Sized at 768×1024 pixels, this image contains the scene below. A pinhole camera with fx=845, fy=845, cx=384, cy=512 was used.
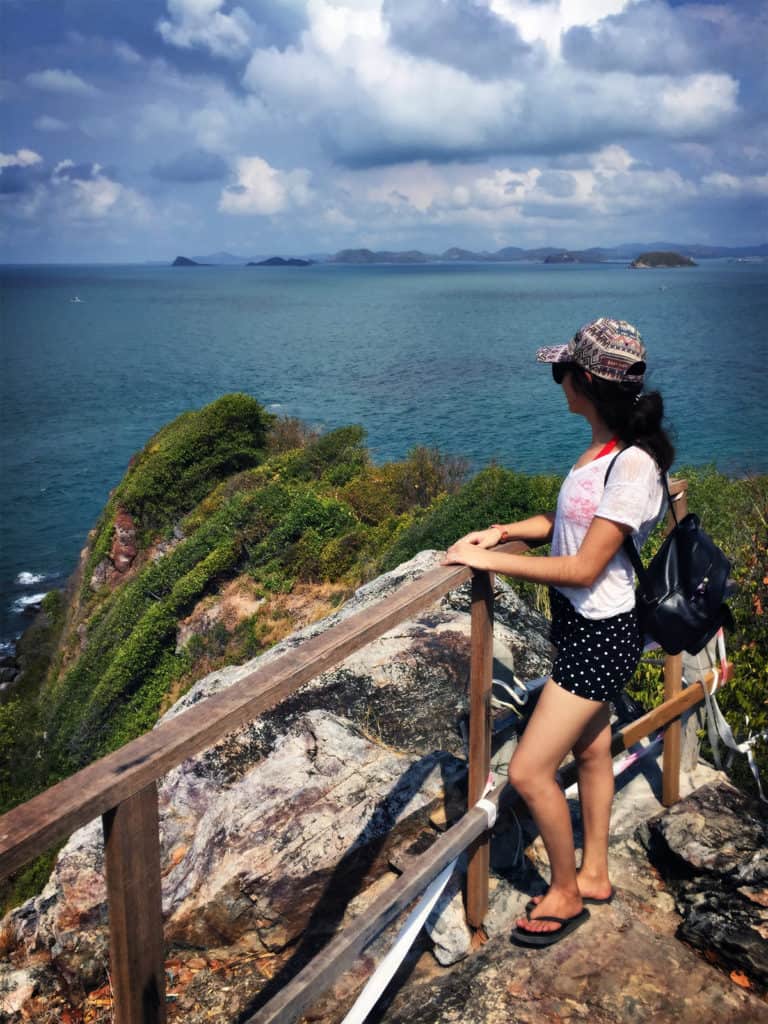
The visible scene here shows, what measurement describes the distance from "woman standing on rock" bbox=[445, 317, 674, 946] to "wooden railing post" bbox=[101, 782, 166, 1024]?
1.53 meters

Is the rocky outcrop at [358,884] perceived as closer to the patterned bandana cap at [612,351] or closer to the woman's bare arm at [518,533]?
the woman's bare arm at [518,533]

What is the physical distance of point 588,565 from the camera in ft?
9.78

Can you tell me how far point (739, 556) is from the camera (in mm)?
7543

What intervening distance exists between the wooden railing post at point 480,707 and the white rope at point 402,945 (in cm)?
9

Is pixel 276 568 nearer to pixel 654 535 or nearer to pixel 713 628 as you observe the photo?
pixel 654 535

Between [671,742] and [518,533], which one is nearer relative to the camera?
[518,533]

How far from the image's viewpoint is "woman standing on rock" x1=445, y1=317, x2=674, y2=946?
300 cm

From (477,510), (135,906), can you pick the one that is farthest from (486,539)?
(477,510)

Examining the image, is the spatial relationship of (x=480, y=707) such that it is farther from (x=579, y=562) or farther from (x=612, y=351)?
(x=612, y=351)

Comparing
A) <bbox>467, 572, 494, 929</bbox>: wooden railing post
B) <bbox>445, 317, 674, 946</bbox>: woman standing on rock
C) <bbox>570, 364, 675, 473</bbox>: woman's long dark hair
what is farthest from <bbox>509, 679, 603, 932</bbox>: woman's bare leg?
<bbox>570, 364, 675, 473</bbox>: woman's long dark hair

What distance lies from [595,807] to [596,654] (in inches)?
33.5

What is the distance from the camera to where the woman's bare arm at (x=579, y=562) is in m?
2.96

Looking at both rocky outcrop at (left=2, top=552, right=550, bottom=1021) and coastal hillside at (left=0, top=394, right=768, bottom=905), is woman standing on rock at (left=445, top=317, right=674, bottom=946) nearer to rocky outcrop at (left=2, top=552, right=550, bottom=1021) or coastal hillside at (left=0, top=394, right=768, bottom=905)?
rocky outcrop at (left=2, top=552, right=550, bottom=1021)

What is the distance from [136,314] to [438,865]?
137135mm
